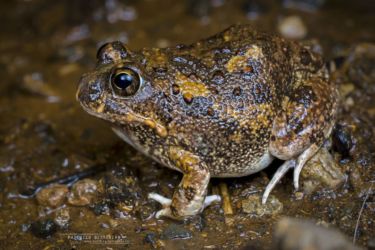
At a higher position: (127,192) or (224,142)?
(224,142)

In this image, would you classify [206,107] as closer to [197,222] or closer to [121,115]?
[121,115]

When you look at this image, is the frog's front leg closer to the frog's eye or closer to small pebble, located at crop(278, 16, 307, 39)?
the frog's eye

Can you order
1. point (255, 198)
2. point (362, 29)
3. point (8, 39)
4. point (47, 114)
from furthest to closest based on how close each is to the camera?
point (8, 39) < point (362, 29) < point (47, 114) < point (255, 198)

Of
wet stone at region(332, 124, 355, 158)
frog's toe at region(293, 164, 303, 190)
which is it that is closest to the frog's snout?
frog's toe at region(293, 164, 303, 190)

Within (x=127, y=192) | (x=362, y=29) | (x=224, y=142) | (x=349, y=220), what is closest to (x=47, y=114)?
(x=127, y=192)

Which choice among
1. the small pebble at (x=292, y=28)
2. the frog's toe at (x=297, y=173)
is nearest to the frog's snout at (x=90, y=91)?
the frog's toe at (x=297, y=173)

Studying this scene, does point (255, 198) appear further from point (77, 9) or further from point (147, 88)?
point (77, 9)

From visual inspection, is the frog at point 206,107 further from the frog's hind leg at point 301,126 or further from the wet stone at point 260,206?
the wet stone at point 260,206

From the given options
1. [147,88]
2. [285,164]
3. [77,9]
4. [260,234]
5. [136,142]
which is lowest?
[260,234]

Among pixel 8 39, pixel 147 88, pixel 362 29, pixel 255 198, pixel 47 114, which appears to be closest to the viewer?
pixel 147 88
